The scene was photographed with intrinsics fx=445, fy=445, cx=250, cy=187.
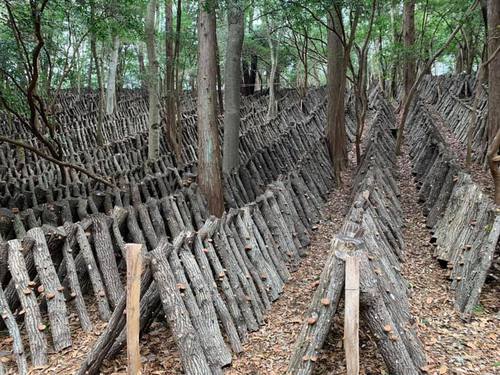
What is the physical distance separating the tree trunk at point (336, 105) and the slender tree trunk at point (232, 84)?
2374 millimetres

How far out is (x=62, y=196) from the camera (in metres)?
7.59

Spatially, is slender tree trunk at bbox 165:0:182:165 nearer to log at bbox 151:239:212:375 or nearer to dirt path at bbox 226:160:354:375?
dirt path at bbox 226:160:354:375

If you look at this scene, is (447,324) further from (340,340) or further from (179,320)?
(179,320)

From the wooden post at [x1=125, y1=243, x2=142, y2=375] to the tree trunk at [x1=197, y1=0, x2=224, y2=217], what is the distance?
3628mm

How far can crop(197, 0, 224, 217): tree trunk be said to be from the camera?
6734 mm

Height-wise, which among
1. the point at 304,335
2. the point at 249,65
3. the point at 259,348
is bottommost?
the point at 259,348

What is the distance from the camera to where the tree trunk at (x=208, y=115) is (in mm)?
6734

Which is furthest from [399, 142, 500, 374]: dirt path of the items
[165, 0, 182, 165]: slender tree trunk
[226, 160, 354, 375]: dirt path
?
[165, 0, 182, 165]: slender tree trunk

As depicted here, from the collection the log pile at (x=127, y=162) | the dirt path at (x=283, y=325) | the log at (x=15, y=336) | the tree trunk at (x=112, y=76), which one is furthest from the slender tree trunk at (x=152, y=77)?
the log at (x=15, y=336)

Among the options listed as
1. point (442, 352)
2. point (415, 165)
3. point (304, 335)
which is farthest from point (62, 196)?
point (415, 165)

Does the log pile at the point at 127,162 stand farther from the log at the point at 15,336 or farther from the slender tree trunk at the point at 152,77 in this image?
the log at the point at 15,336

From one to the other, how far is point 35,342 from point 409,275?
164 inches

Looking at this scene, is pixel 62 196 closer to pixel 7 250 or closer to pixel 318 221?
pixel 7 250

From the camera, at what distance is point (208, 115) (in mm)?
6859
